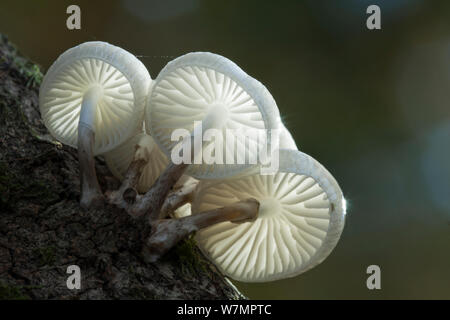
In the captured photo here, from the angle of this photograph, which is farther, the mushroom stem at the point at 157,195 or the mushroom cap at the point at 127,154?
the mushroom cap at the point at 127,154

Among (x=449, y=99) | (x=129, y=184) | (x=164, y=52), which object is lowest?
(x=129, y=184)

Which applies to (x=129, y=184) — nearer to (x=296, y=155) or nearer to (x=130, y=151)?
(x=130, y=151)

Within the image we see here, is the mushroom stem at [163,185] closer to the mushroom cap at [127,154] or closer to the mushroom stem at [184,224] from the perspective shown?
the mushroom stem at [184,224]

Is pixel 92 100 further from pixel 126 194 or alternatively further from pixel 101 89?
pixel 126 194

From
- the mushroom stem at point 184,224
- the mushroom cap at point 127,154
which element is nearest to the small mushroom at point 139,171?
the mushroom cap at point 127,154

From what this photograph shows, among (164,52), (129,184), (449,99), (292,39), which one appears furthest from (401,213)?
(129,184)

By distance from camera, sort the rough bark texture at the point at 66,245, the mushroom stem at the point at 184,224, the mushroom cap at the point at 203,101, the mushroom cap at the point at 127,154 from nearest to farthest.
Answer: the rough bark texture at the point at 66,245 < the mushroom stem at the point at 184,224 < the mushroom cap at the point at 203,101 < the mushroom cap at the point at 127,154

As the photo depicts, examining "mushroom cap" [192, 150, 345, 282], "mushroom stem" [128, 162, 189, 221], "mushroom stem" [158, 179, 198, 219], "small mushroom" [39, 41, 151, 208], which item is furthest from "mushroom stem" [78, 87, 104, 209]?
"mushroom cap" [192, 150, 345, 282]

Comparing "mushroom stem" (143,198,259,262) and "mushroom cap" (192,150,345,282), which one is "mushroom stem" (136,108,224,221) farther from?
"mushroom cap" (192,150,345,282)
